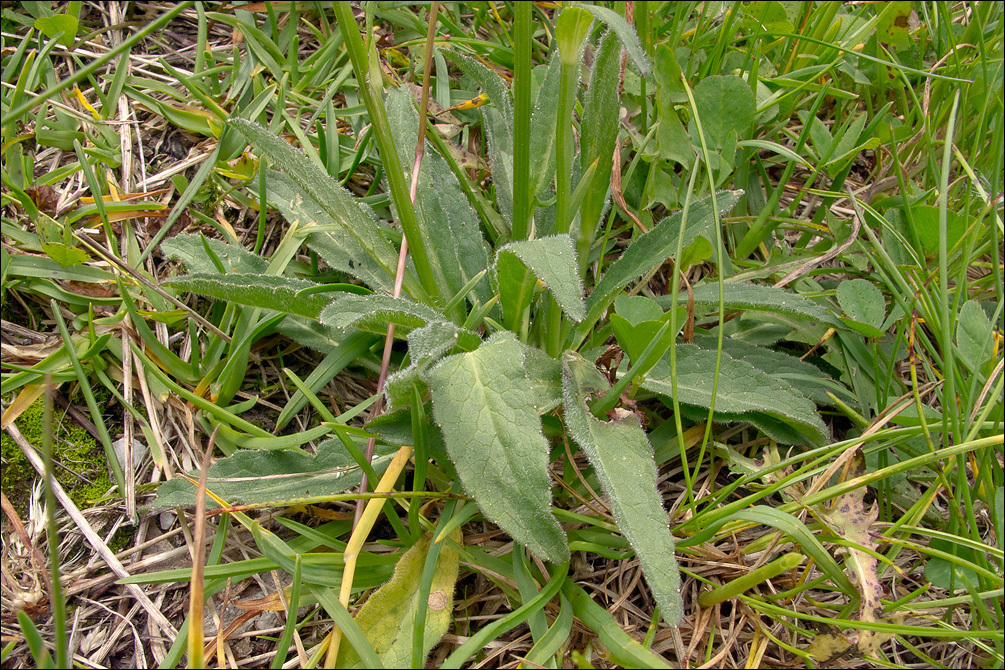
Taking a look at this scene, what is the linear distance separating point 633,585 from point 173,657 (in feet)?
3.16

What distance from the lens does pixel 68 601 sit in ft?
4.87

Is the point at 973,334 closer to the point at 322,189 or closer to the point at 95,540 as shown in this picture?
the point at 322,189

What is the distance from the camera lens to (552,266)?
4.15 ft

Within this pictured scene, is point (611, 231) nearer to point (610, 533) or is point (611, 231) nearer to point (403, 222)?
point (403, 222)

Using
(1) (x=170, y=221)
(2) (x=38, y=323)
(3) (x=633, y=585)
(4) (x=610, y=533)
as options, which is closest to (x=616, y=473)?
(4) (x=610, y=533)

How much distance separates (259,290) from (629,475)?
2.96 ft

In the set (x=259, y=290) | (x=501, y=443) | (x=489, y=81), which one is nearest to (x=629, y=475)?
(x=501, y=443)

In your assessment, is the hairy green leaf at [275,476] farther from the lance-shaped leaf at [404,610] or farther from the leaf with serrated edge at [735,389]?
the leaf with serrated edge at [735,389]

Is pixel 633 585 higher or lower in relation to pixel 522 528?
lower

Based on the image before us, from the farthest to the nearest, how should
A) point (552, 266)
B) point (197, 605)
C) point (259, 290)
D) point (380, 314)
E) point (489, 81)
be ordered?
point (489, 81)
point (259, 290)
point (380, 314)
point (552, 266)
point (197, 605)

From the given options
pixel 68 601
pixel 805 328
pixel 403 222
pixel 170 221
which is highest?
pixel 403 222

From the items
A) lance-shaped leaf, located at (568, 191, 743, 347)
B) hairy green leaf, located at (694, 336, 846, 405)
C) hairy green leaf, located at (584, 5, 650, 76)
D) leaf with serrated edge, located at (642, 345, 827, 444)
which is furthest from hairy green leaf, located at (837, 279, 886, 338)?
hairy green leaf, located at (584, 5, 650, 76)

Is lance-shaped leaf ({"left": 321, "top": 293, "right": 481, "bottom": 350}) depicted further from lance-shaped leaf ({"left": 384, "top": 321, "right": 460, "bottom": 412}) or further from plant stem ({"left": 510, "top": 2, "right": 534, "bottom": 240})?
plant stem ({"left": 510, "top": 2, "right": 534, "bottom": 240})

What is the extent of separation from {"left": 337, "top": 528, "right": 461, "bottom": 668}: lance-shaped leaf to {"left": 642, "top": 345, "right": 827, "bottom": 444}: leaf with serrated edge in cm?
64
